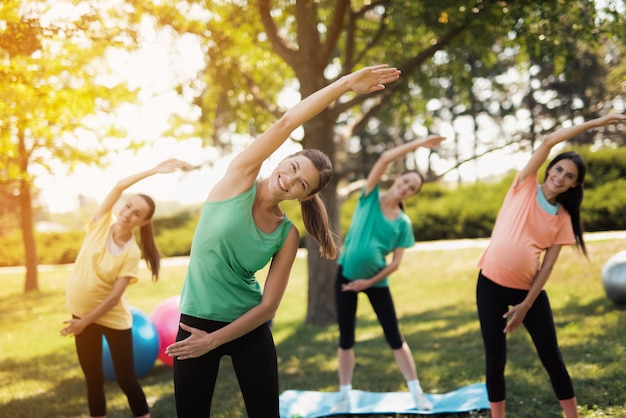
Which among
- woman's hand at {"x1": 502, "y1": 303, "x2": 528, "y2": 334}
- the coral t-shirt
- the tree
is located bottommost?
woman's hand at {"x1": 502, "y1": 303, "x2": 528, "y2": 334}

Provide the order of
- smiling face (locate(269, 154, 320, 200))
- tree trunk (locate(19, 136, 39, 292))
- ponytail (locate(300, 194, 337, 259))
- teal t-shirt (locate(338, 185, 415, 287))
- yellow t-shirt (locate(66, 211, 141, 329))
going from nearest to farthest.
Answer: smiling face (locate(269, 154, 320, 200)), ponytail (locate(300, 194, 337, 259)), yellow t-shirt (locate(66, 211, 141, 329)), teal t-shirt (locate(338, 185, 415, 287)), tree trunk (locate(19, 136, 39, 292))

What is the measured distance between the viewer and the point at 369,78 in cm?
268

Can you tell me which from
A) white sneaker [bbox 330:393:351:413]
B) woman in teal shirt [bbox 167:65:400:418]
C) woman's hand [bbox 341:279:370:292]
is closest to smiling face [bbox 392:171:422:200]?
woman's hand [bbox 341:279:370:292]

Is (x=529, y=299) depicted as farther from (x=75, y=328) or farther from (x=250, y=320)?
(x=75, y=328)

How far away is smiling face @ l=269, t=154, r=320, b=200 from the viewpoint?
2715 millimetres

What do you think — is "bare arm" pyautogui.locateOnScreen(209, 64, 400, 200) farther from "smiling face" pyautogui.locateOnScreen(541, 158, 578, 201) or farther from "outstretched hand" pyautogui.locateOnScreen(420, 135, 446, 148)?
"outstretched hand" pyautogui.locateOnScreen(420, 135, 446, 148)

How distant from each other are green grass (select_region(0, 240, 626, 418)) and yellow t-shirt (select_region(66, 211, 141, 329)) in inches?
60.1

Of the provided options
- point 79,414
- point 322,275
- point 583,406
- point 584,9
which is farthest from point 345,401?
point 584,9

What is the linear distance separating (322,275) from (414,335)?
161 cm

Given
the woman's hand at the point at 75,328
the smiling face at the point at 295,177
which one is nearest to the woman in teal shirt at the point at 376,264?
the woman's hand at the point at 75,328

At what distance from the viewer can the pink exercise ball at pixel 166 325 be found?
677cm

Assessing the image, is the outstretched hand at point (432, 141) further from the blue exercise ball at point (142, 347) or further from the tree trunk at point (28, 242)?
the tree trunk at point (28, 242)

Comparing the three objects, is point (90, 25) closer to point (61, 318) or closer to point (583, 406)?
point (583, 406)

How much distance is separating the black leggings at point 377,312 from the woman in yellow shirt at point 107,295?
176 cm
